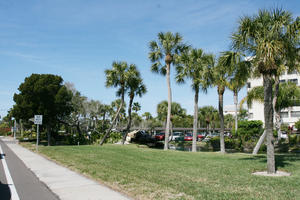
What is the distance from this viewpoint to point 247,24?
1143cm

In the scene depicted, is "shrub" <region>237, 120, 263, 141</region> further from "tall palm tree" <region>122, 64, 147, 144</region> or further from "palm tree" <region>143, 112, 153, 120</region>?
"palm tree" <region>143, 112, 153, 120</region>

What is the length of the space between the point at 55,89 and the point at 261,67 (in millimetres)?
28687

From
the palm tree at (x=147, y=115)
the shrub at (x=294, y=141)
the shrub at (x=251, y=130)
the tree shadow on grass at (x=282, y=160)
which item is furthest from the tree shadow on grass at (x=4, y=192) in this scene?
the palm tree at (x=147, y=115)

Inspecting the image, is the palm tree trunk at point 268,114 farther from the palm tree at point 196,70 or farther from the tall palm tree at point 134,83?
the tall palm tree at point 134,83

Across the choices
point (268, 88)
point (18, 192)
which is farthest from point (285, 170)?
point (18, 192)

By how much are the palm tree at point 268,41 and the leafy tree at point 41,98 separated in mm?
26790

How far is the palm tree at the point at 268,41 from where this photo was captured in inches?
424

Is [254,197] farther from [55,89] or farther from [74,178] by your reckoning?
[55,89]

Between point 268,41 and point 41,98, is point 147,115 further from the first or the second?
point 268,41

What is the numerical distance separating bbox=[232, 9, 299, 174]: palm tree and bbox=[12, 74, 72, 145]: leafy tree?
2679 cm

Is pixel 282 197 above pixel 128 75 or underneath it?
underneath

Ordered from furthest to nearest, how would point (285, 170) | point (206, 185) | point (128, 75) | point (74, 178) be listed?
point (128, 75) → point (285, 170) → point (74, 178) → point (206, 185)

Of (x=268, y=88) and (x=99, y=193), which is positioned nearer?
(x=99, y=193)

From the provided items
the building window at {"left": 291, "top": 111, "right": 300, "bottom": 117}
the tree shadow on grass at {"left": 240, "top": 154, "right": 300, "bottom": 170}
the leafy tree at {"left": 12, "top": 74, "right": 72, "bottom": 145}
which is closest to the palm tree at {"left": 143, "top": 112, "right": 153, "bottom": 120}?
the building window at {"left": 291, "top": 111, "right": 300, "bottom": 117}
